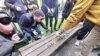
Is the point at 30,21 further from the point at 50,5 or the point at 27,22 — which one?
the point at 50,5

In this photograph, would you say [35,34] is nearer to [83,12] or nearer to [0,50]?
[83,12]

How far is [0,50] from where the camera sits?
326cm

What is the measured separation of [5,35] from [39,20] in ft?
8.91

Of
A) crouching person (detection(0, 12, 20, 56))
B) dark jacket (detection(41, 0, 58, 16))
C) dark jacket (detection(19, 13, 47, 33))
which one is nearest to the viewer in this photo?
crouching person (detection(0, 12, 20, 56))

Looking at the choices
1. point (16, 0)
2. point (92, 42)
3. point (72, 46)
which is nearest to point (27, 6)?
point (16, 0)

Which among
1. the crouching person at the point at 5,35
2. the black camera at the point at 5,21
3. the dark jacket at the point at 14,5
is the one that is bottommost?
the dark jacket at the point at 14,5

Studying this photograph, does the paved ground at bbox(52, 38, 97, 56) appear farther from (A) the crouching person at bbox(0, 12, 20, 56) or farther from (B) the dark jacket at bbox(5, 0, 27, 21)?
(A) the crouching person at bbox(0, 12, 20, 56)

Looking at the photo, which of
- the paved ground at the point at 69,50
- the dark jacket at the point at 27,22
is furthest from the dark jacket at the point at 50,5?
the dark jacket at the point at 27,22

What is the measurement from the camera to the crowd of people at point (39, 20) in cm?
381

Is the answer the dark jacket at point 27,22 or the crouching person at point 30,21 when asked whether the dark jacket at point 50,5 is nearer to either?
the crouching person at point 30,21

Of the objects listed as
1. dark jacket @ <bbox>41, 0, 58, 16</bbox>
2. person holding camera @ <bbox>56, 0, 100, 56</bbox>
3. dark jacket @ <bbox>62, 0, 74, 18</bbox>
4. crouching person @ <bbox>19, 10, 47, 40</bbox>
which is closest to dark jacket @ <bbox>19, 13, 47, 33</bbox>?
crouching person @ <bbox>19, 10, 47, 40</bbox>

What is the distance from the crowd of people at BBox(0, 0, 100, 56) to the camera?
3811mm

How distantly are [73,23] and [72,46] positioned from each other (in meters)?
3.39

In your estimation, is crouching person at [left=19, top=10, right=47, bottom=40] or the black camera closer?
the black camera
